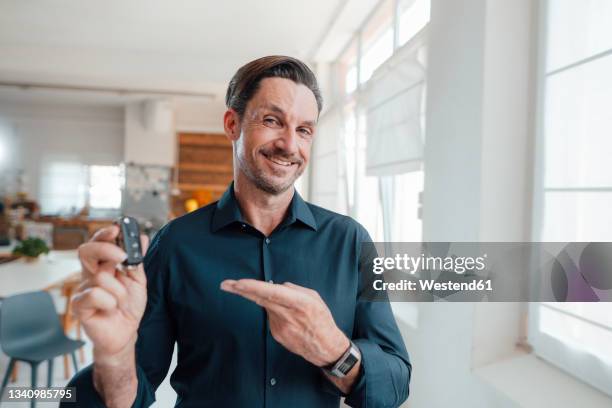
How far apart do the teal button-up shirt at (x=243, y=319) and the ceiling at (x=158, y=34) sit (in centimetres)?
310

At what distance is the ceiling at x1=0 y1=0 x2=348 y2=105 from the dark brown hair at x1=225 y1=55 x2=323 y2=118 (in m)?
2.88

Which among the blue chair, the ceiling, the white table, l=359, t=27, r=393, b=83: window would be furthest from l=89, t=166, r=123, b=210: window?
l=359, t=27, r=393, b=83: window

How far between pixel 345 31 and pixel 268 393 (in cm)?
387

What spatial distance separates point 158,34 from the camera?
4.88 meters

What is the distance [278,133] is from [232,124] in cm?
18

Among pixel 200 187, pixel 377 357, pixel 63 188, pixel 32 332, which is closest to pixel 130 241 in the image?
pixel 377 357

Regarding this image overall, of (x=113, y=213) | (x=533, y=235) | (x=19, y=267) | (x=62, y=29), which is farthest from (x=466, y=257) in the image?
(x=113, y=213)

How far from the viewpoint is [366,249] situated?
1.26 metres

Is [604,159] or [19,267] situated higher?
[604,159]

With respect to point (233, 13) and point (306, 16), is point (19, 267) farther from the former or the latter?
point (306, 16)

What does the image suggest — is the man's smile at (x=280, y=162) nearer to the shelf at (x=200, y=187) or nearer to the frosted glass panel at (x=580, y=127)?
the frosted glass panel at (x=580, y=127)

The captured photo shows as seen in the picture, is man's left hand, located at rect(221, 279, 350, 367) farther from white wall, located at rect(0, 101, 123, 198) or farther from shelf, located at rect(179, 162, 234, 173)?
white wall, located at rect(0, 101, 123, 198)

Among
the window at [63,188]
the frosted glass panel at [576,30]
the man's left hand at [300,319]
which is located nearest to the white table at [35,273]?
the man's left hand at [300,319]

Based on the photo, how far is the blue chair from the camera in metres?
2.98
